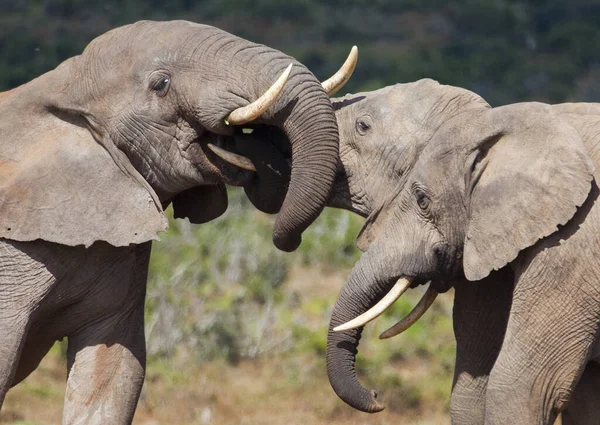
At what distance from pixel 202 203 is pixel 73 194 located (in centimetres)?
58

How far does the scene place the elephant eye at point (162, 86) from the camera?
504cm

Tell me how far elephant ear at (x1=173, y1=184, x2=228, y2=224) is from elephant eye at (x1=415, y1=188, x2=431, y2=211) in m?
0.77

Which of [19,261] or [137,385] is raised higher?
[19,261]

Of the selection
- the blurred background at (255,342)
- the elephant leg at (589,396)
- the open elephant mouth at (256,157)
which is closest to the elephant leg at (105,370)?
the open elephant mouth at (256,157)

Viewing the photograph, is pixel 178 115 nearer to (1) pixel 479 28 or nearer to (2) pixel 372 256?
(2) pixel 372 256

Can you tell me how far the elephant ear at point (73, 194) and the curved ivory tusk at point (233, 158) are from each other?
281 mm

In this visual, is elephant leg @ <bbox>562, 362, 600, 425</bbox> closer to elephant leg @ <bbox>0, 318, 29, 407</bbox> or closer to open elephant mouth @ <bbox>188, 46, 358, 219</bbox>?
open elephant mouth @ <bbox>188, 46, 358, 219</bbox>

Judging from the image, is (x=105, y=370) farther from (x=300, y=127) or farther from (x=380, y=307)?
(x=300, y=127)

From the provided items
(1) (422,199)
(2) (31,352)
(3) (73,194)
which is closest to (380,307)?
(1) (422,199)

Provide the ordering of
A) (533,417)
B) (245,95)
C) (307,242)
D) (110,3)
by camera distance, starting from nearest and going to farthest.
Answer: (533,417) → (245,95) → (307,242) → (110,3)

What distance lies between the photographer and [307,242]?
1084cm

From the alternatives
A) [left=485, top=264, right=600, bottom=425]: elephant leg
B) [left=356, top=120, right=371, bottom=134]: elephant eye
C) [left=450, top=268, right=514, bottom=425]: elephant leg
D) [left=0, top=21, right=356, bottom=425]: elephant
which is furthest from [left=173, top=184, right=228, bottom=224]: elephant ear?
[left=485, top=264, right=600, bottom=425]: elephant leg

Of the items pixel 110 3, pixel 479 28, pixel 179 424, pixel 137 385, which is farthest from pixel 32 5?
pixel 137 385

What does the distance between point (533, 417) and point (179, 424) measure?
3.39 m
